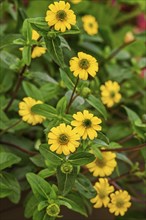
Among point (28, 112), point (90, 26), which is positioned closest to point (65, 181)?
point (28, 112)

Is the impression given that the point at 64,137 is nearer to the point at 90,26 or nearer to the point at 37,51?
the point at 37,51

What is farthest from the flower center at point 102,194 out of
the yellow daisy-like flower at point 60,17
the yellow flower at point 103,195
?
the yellow daisy-like flower at point 60,17

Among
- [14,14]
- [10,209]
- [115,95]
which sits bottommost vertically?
[10,209]

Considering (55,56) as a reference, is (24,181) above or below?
below

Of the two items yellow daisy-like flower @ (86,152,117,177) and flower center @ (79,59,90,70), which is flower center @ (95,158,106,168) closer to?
yellow daisy-like flower @ (86,152,117,177)

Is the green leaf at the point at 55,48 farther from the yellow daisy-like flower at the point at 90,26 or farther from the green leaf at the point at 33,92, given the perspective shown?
the yellow daisy-like flower at the point at 90,26

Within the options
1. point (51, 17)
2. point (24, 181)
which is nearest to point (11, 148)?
point (24, 181)

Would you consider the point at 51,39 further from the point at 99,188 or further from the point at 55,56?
the point at 99,188

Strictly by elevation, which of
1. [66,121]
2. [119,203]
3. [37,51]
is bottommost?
[119,203]
